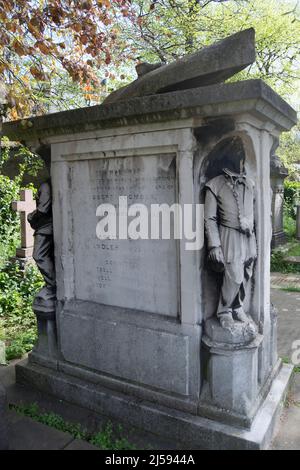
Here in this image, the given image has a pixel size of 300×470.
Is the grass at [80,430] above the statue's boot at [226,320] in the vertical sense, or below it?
below

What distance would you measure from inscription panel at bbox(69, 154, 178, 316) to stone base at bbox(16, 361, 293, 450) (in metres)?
0.77

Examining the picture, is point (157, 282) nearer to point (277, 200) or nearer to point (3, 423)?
point (3, 423)

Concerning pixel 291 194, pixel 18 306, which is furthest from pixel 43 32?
pixel 291 194

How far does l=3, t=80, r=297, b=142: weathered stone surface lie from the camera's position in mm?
2516

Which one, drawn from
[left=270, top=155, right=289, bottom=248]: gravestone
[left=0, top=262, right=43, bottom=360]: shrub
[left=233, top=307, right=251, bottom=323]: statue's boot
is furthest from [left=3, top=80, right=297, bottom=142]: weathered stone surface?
[left=270, top=155, right=289, bottom=248]: gravestone

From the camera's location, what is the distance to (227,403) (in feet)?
9.29

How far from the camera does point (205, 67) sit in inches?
113

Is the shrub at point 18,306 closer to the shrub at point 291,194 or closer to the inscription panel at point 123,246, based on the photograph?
the inscription panel at point 123,246

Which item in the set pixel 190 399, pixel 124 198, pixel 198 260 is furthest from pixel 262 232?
pixel 190 399

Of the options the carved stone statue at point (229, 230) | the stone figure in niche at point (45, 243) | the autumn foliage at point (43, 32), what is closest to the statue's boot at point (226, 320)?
the carved stone statue at point (229, 230)

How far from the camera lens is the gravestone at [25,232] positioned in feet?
25.0

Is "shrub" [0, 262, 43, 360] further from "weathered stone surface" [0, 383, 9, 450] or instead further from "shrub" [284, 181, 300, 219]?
"shrub" [284, 181, 300, 219]

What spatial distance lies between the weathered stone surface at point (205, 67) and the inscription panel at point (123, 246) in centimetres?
61

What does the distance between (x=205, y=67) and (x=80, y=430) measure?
3.03 meters
